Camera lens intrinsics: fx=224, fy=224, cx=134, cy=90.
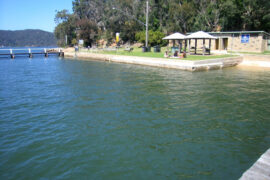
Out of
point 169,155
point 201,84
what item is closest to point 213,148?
point 169,155

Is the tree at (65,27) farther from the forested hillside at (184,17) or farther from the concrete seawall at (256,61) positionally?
the concrete seawall at (256,61)

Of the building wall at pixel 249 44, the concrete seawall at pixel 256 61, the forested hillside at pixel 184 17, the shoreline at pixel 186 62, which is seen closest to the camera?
the shoreline at pixel 186 62

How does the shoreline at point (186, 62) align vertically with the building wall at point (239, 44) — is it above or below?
below

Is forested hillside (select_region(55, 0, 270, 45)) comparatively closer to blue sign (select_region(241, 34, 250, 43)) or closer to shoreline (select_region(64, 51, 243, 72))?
shoreline (select_region(64, 51, 243, 72))

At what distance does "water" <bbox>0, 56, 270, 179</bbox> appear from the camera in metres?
5.91

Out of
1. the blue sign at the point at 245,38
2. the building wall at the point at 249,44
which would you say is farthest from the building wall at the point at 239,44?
the blue sign at the point at 245,38

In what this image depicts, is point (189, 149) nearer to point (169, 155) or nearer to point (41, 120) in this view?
point (169, 155)

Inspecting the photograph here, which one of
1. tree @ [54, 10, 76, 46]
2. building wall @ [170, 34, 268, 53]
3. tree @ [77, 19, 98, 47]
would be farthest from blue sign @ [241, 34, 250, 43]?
tree @ [54, 10, 76, 46]

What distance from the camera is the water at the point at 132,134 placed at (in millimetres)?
5914

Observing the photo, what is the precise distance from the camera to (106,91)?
14.5 meters

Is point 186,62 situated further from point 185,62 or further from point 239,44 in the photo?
point 239,44

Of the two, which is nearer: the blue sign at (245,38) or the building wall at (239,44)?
the building wall at (239,44)

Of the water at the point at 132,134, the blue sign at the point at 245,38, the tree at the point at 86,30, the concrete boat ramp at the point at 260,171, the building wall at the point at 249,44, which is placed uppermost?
the tree at the point at 86,30

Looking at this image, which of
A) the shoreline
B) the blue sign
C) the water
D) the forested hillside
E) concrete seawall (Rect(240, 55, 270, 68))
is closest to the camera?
the water
